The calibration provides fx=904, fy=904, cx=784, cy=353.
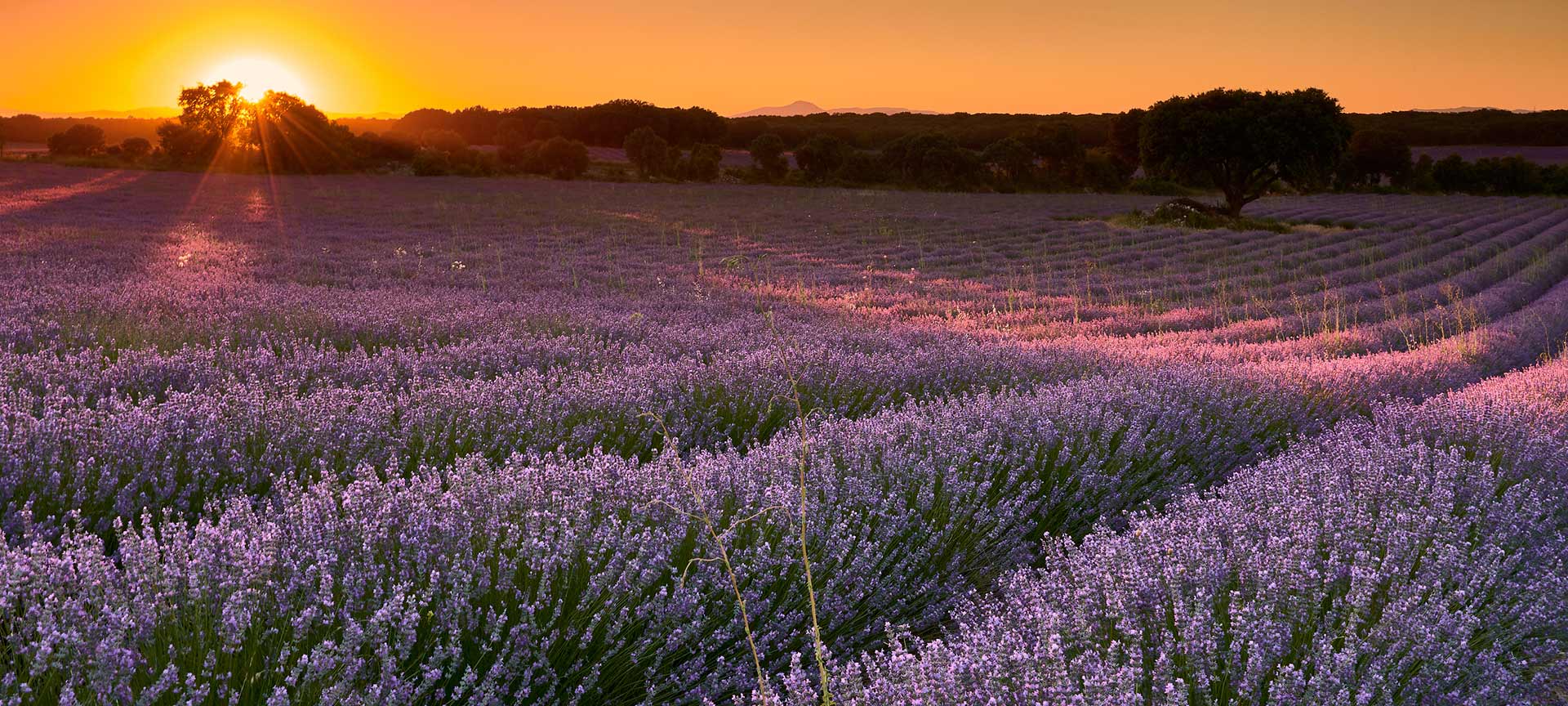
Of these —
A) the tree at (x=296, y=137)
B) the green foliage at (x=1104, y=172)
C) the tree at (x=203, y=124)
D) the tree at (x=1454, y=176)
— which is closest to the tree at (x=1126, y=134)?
the green foliage at (x=1104, y=172)

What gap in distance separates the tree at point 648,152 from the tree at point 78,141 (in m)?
24.6

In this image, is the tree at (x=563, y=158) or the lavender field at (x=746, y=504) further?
the tree at (x=563, y=158)

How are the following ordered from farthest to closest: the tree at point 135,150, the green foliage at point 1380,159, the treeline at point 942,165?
the green foliage at point 1380,159 → the treeline at point 942,165 → the tree at point 135,150

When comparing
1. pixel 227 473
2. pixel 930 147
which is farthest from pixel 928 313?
pixel 930 147

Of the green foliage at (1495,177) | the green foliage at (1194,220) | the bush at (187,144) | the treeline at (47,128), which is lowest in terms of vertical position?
the green foliage at (1194,220)

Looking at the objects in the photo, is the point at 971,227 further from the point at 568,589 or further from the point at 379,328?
the point at 568,589

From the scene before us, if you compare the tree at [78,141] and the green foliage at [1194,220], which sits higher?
the tree at [78,141]

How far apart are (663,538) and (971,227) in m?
18.9

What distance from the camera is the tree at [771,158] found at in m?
44.3

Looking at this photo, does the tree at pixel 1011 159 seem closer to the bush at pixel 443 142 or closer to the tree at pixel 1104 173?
the tree at pixel 1104 173

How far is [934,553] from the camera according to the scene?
3.10 m

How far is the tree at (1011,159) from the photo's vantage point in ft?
152

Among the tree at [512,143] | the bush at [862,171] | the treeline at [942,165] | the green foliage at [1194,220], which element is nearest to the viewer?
the green foliage at [1194,220]

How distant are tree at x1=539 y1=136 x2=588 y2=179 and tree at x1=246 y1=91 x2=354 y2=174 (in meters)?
8.22
